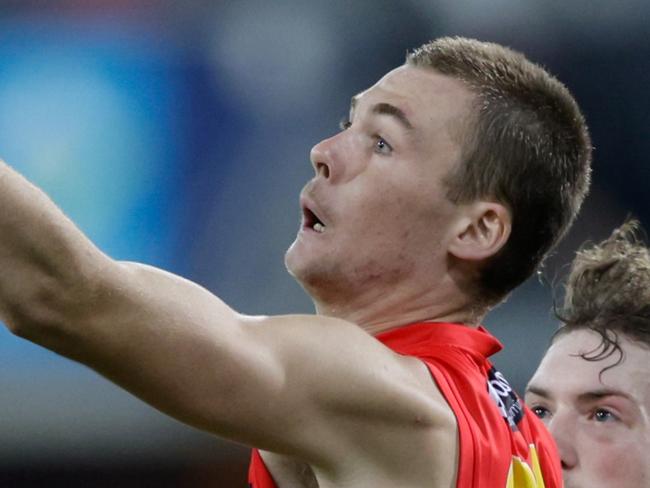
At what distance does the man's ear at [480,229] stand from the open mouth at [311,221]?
0.27 m

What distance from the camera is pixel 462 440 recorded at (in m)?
2.06

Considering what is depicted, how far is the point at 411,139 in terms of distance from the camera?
2.45 metres

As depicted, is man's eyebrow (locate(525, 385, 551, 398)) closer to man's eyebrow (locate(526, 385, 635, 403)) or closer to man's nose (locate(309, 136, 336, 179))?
man's eyebrow (locate(526, 385, 635, 403))

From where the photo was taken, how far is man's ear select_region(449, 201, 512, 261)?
2.45 metres

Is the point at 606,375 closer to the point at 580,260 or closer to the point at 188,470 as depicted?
the point at 580,260

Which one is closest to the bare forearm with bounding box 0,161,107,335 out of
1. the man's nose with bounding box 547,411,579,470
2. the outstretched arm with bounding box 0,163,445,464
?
the outstretched arm with bounding box 0,163,445,464

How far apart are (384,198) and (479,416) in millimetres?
507

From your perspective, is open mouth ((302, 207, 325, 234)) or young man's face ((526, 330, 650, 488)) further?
young man's face ((526, 330, 650, 488))

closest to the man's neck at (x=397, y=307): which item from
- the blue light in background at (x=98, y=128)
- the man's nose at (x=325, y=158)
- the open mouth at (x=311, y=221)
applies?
the open mouth at (x=311, y=221)

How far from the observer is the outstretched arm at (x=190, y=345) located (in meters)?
1.68

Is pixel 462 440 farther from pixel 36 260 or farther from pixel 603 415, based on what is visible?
pixel 603 415

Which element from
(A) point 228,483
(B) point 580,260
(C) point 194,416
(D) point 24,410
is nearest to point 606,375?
(B) point 580,260

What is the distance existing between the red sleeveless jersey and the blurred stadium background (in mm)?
3841

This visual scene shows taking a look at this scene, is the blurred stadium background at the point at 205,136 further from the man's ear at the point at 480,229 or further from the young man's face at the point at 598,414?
the man's ear at the point at 480,229
